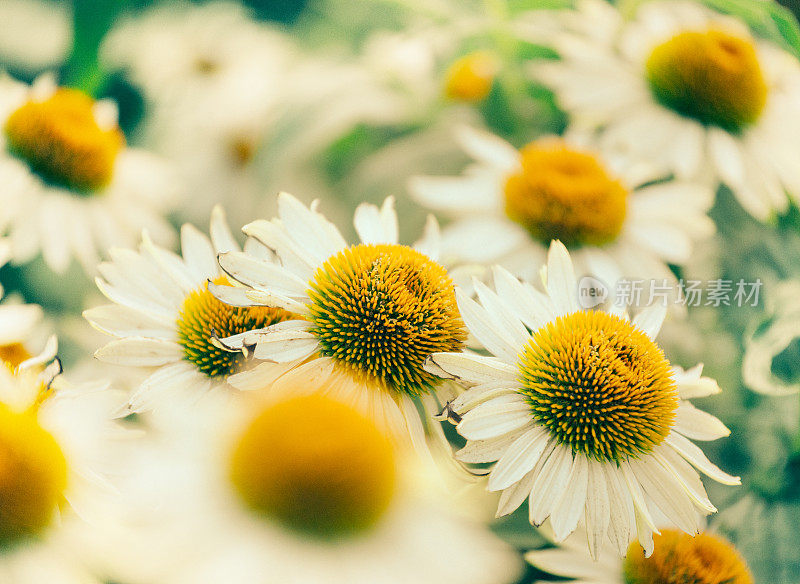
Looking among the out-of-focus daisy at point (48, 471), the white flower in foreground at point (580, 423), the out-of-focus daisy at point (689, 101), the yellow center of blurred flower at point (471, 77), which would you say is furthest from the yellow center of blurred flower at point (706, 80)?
the out-of-focus daisy at point (48, 471)

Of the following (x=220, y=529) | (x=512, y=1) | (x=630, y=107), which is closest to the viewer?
(x=220, y=529)

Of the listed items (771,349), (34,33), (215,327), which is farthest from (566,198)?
(34,33)

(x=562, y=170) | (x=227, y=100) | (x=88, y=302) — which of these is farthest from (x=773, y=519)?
(x=227, y=100)

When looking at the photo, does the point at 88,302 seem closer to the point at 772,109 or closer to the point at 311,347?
the point at 311,347

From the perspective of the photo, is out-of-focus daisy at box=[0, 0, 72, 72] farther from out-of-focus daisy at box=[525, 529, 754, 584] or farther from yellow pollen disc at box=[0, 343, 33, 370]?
out-of-focus daisy at box=[525, 529, 754, 584]

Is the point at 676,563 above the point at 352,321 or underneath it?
underneath

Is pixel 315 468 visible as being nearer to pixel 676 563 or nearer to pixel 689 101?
pixel 676 563

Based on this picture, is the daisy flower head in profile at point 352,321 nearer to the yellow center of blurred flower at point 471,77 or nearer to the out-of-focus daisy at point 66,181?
the out-of-focus daisy at point 66,181
